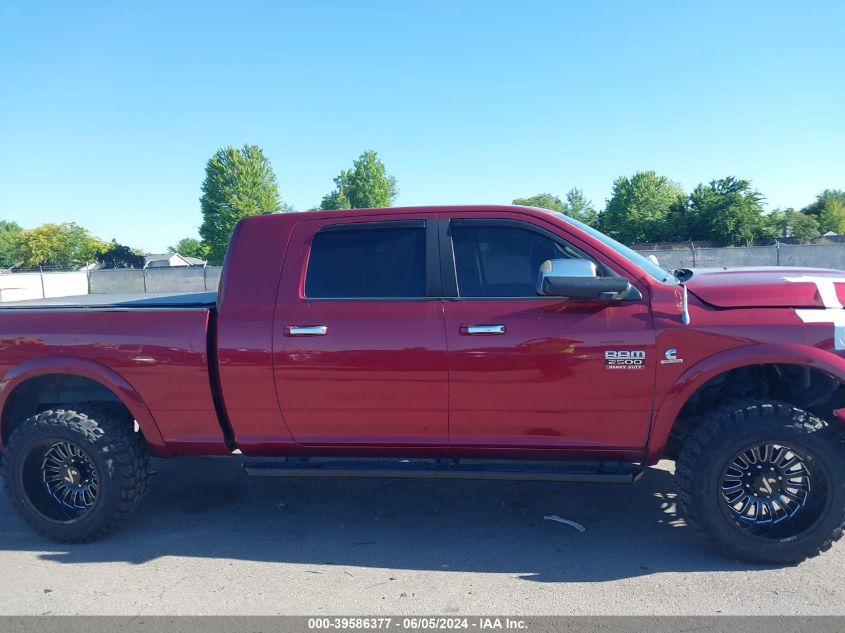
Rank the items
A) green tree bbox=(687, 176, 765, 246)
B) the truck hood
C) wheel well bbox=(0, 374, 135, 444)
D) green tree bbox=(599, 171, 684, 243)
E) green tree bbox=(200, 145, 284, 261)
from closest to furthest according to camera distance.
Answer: the truck hood < wheel well bbox=(0, 374, 135, 444) < green tree bbox=(687, 176, 765, 246) < green tree bbox=(599, 171, 684, 243) < green tree bbox=(200, 145, 284, 261)

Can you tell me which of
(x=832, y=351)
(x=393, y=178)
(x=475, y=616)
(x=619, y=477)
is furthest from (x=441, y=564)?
(x=393, y=178)

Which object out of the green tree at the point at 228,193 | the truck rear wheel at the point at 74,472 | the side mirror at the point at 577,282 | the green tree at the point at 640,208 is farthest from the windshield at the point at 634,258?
the green tree at the point at 228,193

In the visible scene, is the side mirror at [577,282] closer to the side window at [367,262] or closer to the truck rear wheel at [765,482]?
the side window at [367,262]

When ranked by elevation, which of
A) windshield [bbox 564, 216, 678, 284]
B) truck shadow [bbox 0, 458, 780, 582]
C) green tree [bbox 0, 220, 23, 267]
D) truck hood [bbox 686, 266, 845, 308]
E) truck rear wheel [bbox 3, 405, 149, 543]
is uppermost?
green tree [bbox 0, 220, 23, 267]

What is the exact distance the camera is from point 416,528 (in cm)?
396

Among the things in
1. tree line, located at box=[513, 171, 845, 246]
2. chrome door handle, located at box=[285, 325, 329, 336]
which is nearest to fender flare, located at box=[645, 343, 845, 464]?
chrome door handle, located at box=[285, 325, 329, 336]

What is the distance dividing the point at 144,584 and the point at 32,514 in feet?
3.66

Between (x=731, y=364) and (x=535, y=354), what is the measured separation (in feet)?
3.48

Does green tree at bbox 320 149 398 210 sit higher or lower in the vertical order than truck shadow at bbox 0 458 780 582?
higher

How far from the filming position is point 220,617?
3000mm

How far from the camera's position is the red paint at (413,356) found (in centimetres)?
334

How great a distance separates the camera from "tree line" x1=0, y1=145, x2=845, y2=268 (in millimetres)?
35906

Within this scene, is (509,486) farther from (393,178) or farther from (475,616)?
(393,178)

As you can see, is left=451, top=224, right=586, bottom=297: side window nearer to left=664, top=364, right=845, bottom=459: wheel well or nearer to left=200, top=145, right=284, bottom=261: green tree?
left=664, top=364, right=845, bottom=459: wheel well
